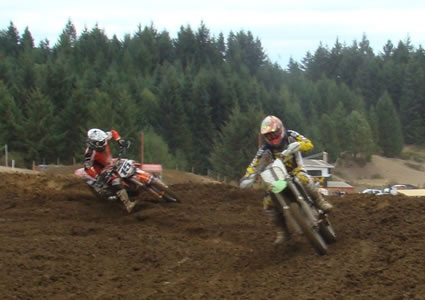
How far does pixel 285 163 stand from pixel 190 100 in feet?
217

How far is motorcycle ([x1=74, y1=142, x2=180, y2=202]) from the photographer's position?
11.9 m

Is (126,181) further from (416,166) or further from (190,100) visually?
(190,100)

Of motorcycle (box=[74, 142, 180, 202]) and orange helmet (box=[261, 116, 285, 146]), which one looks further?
motorcycle (box=[74, 142, 180, 202])

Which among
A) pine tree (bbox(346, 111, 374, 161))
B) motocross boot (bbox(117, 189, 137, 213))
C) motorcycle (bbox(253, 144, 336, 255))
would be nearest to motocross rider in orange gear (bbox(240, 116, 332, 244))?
motorcycle (bbox(253, 144, 336, 255))

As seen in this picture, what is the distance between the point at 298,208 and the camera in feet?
24.6

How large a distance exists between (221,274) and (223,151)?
4386 cm

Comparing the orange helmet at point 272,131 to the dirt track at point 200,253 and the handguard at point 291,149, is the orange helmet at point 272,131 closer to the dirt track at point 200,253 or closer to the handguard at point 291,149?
the handguard at point 291,149

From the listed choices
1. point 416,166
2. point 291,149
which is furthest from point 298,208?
point 416,166

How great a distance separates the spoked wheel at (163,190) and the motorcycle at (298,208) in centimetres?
425

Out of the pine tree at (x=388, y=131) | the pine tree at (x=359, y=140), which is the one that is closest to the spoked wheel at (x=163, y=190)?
the pine tree at (x=359, y=140)

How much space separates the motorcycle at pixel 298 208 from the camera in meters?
7.42

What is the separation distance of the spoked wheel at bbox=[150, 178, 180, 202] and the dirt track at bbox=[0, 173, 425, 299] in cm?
26

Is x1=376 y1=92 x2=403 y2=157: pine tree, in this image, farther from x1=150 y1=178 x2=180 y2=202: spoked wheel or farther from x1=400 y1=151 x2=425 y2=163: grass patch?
x1=150 y1=178 x2=180 y2=202: spoked wheel

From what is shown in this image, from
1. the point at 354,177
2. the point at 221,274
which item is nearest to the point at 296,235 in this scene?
the point at 221,274
